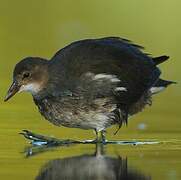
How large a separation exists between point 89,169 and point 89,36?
32.8 feet

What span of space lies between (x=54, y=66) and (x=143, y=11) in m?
11.4

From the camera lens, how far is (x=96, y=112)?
977 cm

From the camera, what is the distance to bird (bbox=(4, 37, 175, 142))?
9.66 meters

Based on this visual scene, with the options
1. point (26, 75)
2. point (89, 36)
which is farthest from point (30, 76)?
point (89, 36)

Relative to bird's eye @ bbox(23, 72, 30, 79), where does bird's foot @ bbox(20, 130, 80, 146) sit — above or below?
below

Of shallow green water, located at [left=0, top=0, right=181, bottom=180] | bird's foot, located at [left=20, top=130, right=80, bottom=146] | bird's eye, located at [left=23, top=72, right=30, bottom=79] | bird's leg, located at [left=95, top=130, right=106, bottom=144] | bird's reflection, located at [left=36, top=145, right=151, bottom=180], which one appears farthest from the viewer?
bird's eye, located at [left=23, top=72, right=30, bottom=79]

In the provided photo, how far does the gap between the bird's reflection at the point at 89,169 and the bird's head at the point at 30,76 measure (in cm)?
134

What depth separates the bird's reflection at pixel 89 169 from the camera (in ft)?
25.1

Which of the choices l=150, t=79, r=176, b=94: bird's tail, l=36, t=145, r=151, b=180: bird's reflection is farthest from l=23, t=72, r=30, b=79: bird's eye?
l=150, t=79, r=176, b=94: bird's tail

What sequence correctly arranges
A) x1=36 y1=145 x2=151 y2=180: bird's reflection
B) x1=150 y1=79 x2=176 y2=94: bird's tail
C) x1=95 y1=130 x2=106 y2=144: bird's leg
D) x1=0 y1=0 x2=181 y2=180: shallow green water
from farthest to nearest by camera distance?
x1=150 y1=79 x2=176 y2=94: bird's tail < x1=95 y1=130 x2=106 y2=144: bird's leg < x1=0 y1=0 x2=181 y2=180: shallow green water < x1=36 y1=145 x2=151 y2=180: bird's reflection

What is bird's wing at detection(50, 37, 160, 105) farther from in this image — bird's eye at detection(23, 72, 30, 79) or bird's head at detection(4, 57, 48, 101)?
bird's eye at detection(23, 72, 30, 79)

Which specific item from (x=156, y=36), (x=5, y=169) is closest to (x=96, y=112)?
(x=5, y=169)

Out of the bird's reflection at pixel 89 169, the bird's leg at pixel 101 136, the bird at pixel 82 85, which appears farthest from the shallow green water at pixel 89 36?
the bird at pixel 82 85

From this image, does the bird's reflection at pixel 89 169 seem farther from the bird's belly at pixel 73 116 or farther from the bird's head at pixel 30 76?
the bird's head at pixel 30 76
